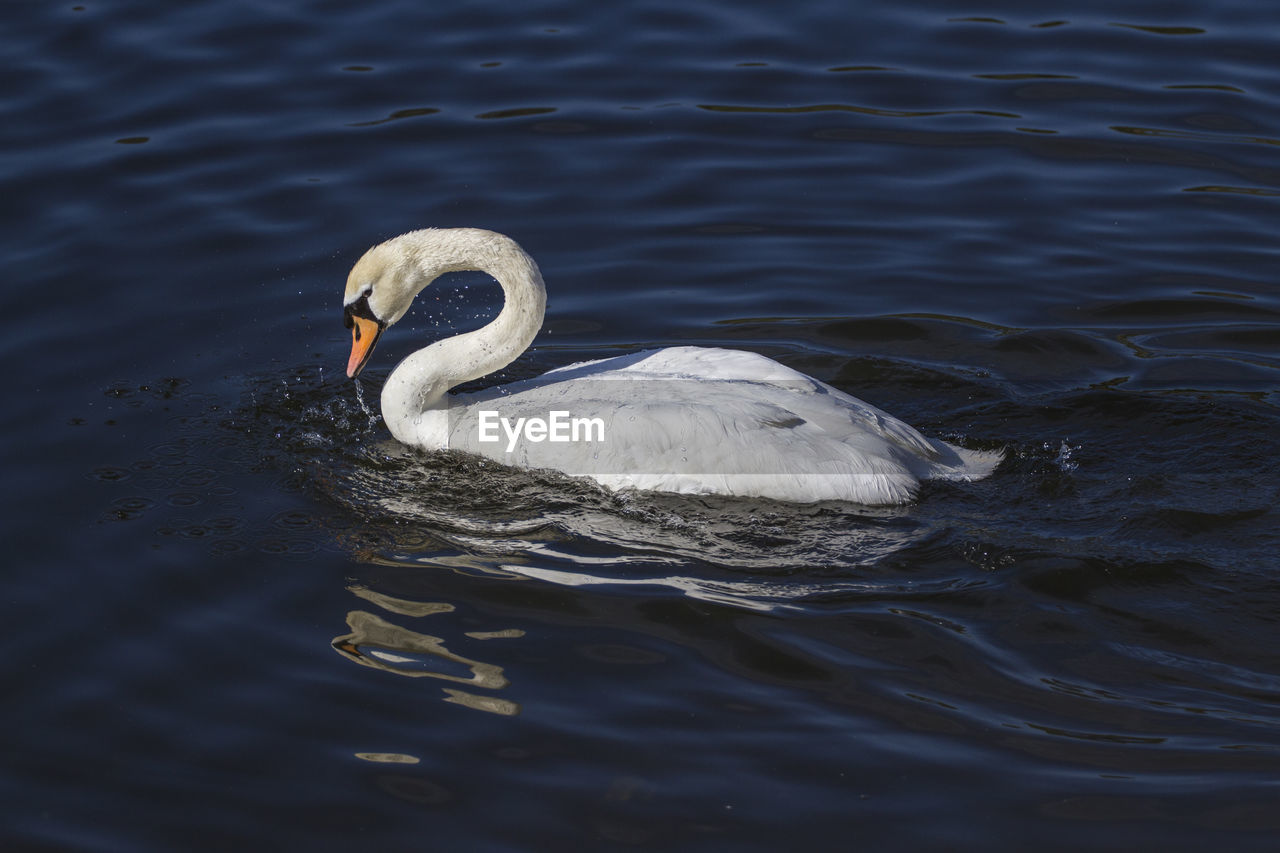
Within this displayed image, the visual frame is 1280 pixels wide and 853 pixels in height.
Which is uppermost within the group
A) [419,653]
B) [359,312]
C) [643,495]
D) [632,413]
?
[359,312]

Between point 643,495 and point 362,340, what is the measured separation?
2.03 metres

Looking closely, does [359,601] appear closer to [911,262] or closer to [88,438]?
[88,438]

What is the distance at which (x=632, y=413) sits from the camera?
7281 millimetres

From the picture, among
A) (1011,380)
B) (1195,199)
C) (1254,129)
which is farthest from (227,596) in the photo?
(1254,129)

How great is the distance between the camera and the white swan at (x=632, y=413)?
7.20 m

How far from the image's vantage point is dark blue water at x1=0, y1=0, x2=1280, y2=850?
5.61m

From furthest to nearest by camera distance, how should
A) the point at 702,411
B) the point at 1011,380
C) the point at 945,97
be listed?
the point at 945,97
the point at 1011,380
the point at 702,411

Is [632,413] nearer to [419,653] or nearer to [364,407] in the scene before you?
[419,653]

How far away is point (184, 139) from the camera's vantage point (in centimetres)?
1160

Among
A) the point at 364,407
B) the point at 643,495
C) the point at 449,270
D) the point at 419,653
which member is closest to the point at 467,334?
the point at 449,270

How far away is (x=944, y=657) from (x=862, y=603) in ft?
1.61

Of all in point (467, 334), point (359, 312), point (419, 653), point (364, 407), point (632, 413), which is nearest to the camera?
point (419, 653)

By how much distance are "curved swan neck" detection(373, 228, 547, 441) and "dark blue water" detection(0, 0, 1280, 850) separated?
0.36 m

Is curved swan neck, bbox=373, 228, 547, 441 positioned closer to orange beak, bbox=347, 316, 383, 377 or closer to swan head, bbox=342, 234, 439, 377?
swan head, bbox=342, 234, 439, 377
